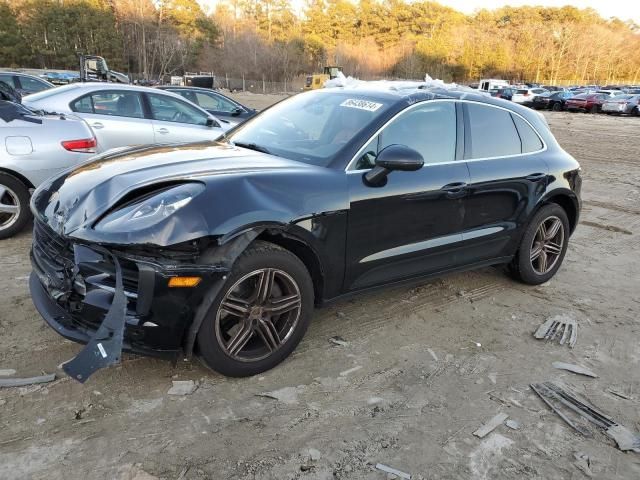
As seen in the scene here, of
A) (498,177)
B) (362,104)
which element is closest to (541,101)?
(498,177)

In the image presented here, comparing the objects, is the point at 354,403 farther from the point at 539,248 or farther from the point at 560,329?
the point at 539,248

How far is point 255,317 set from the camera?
3045 millimetres

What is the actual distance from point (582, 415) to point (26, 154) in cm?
503

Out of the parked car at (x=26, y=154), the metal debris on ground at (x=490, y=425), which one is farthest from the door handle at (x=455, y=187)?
the parked car at (x=26, y=154)

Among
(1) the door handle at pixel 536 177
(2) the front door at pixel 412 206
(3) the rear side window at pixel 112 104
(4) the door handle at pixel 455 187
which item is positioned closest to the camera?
(2) the front door at pixel 412 206

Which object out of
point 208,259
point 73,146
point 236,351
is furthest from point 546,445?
point 73,146

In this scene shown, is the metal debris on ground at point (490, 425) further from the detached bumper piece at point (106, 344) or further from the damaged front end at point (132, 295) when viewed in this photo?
the detached bumper piece at point (106, 344)

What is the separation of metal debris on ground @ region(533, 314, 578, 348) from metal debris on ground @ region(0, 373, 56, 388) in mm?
3266

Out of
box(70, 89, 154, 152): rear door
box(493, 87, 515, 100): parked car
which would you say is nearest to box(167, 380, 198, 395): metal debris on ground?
box(70, 89, 154, 152): rear door

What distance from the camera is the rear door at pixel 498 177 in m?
4.11

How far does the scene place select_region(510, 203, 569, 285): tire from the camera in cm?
468

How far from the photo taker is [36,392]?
9.35 feet

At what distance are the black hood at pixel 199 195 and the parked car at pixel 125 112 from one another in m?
3.72

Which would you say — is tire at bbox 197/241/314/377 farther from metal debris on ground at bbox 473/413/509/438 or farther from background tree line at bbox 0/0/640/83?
background tree line at bbox 0/0/640/83
